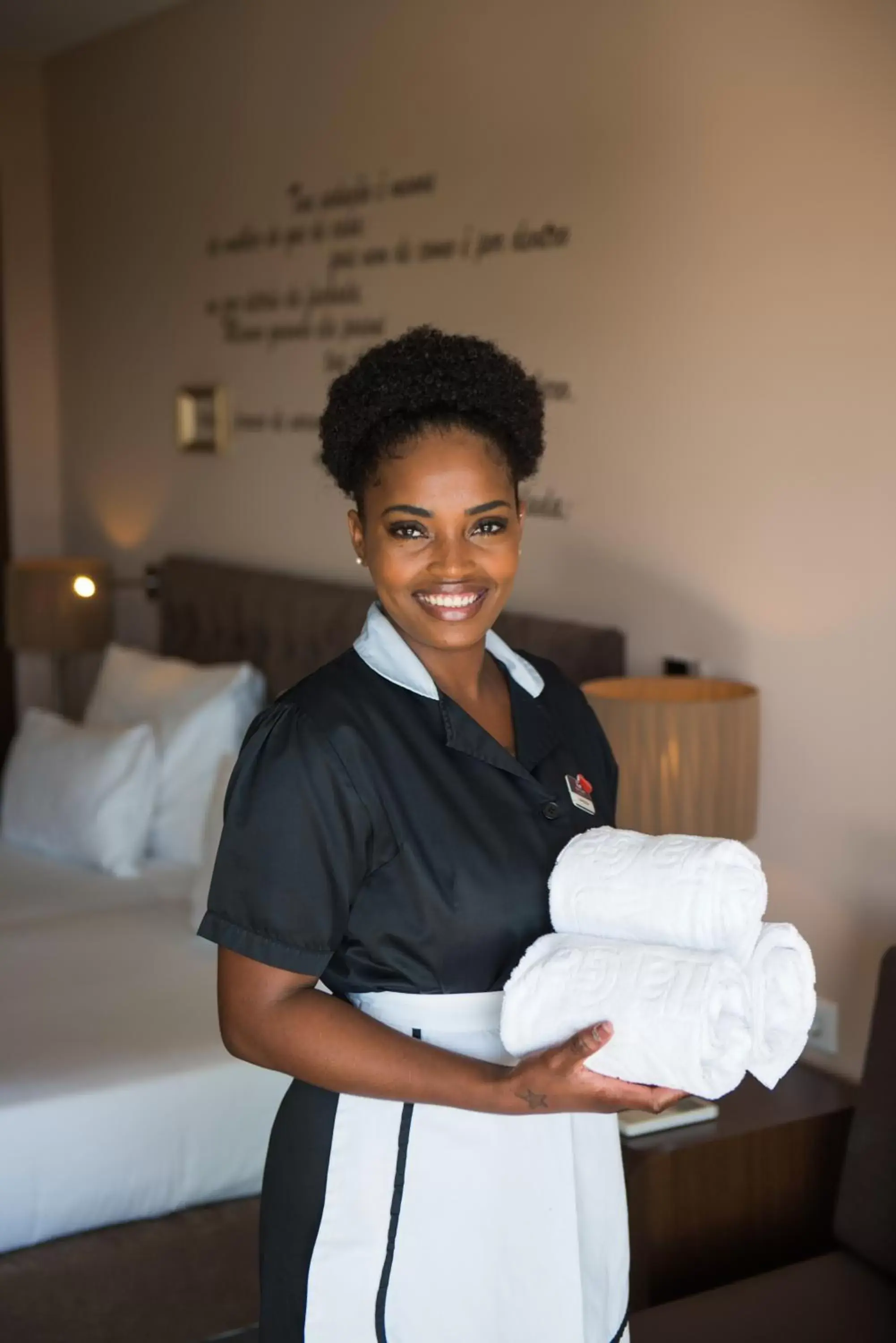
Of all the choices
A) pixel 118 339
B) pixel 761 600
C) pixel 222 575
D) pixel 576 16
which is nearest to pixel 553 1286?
pixel 761 600

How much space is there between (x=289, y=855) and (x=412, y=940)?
0.14 metres

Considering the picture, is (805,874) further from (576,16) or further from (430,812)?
(576,16)

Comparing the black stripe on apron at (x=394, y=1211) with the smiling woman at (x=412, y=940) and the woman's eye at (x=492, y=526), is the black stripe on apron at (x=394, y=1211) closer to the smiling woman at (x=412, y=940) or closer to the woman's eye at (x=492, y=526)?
the smiling woman at (x=412, y=940)

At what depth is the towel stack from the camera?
1.25 meters

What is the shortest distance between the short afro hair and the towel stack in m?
0.41

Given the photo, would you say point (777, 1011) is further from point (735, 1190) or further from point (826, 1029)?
point (826, 1029)

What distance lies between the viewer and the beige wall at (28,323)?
515 cm

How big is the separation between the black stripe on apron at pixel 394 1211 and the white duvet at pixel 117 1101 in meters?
1.09

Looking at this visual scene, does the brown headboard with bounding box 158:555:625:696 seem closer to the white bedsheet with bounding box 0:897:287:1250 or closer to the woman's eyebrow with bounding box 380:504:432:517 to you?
the white bedsheet with bounding box 0:897:287:1250

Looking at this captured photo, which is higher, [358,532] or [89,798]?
[358,532]

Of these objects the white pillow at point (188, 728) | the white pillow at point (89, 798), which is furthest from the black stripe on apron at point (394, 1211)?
the white pillow at point (89, 798)

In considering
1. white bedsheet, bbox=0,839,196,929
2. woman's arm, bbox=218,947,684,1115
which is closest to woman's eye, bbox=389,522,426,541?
woman's arm, bbox=218,947,684,1115

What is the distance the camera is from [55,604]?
4.55 metres

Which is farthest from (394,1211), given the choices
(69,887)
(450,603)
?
(69,887)
